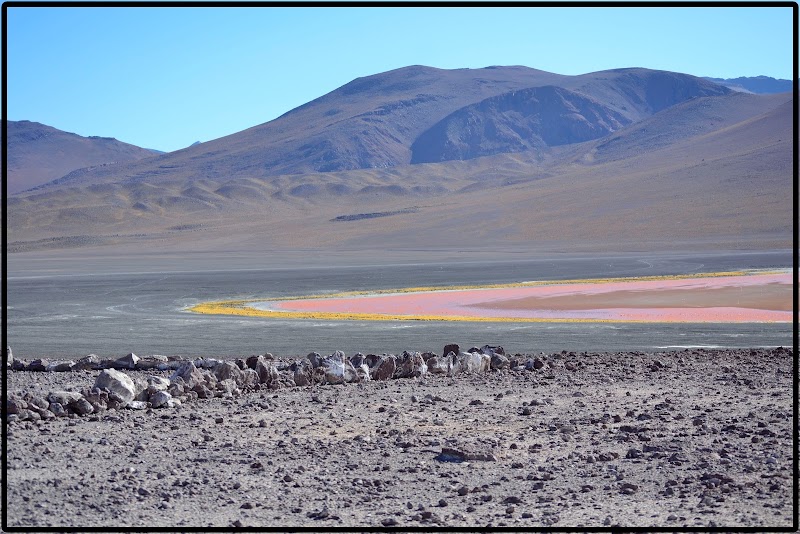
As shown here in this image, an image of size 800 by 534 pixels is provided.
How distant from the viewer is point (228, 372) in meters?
12.0

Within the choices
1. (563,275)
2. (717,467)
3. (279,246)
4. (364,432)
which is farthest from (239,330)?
(279,246)

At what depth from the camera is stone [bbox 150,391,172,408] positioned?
10547 millimetres

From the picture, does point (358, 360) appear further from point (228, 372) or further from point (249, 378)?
point (228, 372)

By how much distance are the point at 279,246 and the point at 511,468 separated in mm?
82733

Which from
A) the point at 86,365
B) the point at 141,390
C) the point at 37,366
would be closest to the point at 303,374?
the point at 141,390

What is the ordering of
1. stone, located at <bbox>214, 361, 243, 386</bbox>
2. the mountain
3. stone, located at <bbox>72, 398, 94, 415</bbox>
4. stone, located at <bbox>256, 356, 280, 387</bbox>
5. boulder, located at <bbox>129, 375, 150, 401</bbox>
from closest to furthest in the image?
stone, located at <bbox>72, 398, 94, 415</bbox> < boulder, located at <bbox>129, 375, 150, 401</bbox> < stone, located at <bbox>214, 361, 243, 386</bbox> < stone, located at <bbox>256, 356, 280, 387</bbox> < the mountain

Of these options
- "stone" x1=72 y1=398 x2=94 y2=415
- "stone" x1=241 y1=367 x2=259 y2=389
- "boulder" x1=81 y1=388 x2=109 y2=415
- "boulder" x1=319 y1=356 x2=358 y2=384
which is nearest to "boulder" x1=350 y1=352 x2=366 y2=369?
"boulder" x1=319 y1=356 x2=358 y2=384

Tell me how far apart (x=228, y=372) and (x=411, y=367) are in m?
2.35

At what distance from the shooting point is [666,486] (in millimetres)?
7164

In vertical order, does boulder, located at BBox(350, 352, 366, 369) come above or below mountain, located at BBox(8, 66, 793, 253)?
below

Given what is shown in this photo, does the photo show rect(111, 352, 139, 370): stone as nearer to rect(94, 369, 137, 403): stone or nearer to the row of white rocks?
the row of white rocks

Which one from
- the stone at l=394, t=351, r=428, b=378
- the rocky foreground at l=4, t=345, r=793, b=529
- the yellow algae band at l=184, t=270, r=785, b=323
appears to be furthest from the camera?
the yellow algae band at l=184, t=270, r=785, b=323

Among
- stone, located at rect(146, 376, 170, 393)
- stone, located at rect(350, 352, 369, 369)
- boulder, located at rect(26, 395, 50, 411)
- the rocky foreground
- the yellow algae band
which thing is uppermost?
the yellow algae band

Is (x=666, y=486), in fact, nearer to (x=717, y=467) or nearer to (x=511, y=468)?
(x=717, y=467)
